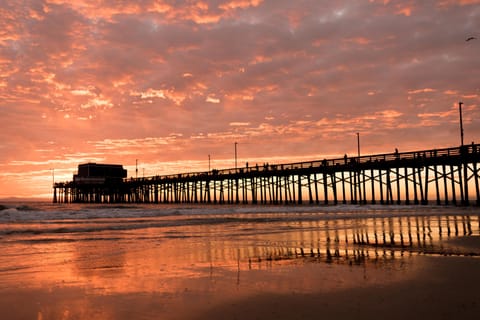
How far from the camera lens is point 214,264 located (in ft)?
24.1

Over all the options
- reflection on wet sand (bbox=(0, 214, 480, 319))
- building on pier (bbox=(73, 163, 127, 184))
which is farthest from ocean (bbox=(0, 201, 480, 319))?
building on pier (bbox=(73, 163, 127, 184))

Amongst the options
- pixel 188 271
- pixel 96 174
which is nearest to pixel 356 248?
pixel 188 271

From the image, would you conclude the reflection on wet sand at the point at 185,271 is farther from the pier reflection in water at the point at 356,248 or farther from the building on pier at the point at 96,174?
the building on pier at the point at 96,174

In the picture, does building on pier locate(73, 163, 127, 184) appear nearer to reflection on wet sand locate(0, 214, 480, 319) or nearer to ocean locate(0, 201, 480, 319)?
ocean locate(0, 201, 480, 319)

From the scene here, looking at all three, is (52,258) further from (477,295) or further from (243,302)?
(477,295)

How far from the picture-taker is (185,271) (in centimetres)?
668

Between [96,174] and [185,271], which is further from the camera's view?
[96,174]

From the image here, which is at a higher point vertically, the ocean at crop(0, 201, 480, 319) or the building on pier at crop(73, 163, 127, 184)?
the building on pier at crop(73, 163, 127, 184)

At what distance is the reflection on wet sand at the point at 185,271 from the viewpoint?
4.69 meters

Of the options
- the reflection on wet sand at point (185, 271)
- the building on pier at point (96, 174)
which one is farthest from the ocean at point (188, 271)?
the building on pier at point (96, 174)

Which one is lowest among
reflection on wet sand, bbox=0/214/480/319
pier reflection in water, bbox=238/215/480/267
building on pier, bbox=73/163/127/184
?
pier reflection in water, bbox=238/215/480/267

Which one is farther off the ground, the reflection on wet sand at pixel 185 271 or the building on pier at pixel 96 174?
the building on pier at pixel 96 174

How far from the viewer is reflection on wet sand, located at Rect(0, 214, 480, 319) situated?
469cm

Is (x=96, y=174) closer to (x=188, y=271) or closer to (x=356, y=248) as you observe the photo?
(x=356, y=248)
